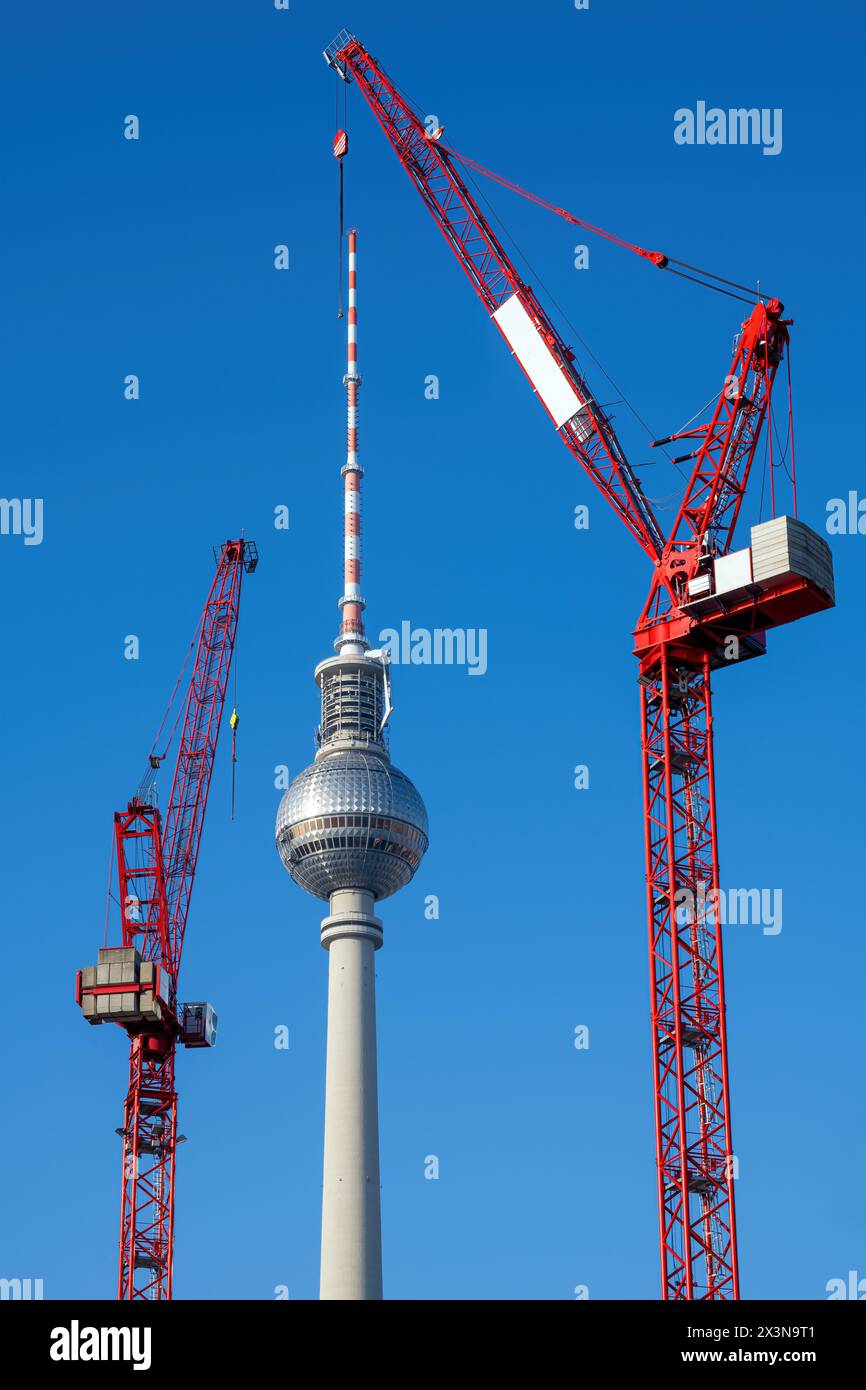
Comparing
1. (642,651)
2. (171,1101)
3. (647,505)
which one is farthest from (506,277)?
(171,1101)

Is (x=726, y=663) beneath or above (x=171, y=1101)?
above

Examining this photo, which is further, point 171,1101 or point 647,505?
point 171,1101

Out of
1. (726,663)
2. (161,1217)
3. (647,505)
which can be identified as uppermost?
(647,505)
